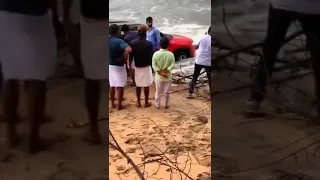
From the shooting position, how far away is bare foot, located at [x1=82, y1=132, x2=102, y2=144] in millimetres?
1927

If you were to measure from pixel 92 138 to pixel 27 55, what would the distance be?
0.44 meters

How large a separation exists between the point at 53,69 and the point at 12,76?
0.16 metres

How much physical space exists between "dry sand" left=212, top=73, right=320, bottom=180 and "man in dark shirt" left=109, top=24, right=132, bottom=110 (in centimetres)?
270

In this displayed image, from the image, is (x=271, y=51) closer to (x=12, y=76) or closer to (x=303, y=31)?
(x=303, y=31)

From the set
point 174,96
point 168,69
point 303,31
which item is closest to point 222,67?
point 303,31

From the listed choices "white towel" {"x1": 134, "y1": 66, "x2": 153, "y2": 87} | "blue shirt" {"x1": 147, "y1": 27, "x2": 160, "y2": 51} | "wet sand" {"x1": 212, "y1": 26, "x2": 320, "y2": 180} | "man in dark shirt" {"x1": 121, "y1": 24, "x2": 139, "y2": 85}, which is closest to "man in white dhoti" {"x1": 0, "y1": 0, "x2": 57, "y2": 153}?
"wet sand" {"x1": 212, "y1": 26, "x2": 320, "y2": 180}

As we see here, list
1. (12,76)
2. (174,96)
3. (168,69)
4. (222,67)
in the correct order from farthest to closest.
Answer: (174,96)
(168,69)
(222,67)
(12,76)

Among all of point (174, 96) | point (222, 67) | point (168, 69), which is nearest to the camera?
point (222, 67)

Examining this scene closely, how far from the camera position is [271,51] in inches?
73.4

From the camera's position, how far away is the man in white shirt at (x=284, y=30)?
1.79 meters

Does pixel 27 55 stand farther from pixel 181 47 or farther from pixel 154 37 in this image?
pixel 181 47

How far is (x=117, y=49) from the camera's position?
4.63 metres

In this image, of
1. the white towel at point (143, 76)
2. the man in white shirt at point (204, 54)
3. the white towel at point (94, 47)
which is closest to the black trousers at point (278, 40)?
the white towel at point (94, 47)

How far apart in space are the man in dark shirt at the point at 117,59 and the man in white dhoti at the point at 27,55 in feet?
8.70
